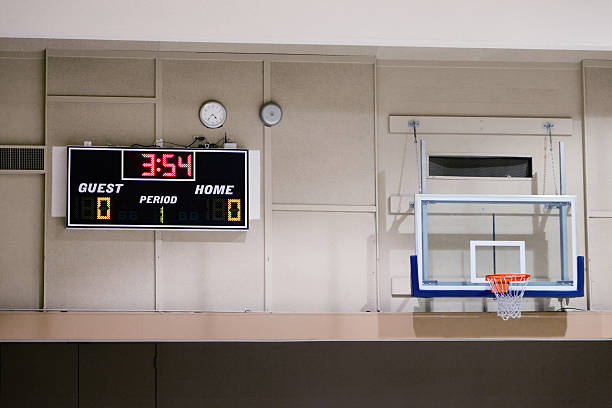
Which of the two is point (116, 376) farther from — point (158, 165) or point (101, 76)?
point (101, 76)

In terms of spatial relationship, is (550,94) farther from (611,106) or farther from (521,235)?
(521,235)

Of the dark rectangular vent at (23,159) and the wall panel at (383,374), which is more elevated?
the dark rectangular vent at (23,159)

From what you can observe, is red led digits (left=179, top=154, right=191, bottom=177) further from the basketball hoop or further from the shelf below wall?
the basketball hoop

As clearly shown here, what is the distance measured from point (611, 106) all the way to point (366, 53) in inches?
82.4

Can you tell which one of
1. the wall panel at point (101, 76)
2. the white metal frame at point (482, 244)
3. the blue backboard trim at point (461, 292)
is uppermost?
the wall panel at point (101, 76)

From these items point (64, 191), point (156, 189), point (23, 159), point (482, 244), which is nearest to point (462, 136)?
point (482, 244)

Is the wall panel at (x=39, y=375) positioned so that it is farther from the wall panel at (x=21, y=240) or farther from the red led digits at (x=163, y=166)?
the red led digits at (x=163, y=166)

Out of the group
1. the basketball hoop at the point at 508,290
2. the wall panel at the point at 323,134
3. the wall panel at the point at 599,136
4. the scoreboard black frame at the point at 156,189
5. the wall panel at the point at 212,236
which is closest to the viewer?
the basketball hoop at the point at 508,290

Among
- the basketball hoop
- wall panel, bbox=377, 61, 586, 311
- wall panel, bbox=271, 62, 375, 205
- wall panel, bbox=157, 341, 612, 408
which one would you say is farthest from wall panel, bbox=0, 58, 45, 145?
the basketball hoop

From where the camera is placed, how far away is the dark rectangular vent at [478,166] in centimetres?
520

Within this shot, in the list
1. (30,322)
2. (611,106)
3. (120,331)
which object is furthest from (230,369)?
(611,106)

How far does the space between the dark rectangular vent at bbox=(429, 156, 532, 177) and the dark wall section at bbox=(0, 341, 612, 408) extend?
1.36 m

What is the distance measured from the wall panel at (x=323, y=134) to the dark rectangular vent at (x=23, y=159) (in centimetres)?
181

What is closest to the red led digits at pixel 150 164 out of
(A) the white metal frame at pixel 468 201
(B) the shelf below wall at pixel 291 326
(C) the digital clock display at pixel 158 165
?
(C) the digital clock display at pixel 158 165
